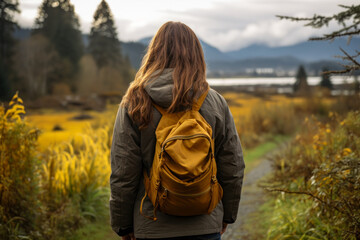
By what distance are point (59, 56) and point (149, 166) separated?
15.9 metres

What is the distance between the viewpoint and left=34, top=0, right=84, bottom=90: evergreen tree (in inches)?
570

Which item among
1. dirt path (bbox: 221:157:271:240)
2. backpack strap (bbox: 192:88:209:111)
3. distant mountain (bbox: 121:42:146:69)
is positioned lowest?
dirt path (bbox: 221:157:271:240)

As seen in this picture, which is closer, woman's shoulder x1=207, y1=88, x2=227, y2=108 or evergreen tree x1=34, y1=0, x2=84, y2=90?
woman's shoulder x1=207, y1=88, x2=227, y2=108

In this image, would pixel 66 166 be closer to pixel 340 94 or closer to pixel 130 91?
pixel 130 91

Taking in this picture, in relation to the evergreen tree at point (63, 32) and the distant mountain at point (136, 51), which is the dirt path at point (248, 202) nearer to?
the distant mountain at point (136, 51)

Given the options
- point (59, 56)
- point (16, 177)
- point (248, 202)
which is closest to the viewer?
point (16, 177)

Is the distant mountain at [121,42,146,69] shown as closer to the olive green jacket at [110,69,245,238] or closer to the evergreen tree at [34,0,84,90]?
the olive green jacket at [110,69,245,238]

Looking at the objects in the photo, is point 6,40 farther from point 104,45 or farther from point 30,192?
point 104,45

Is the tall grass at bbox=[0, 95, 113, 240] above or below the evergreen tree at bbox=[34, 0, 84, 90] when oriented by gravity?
below

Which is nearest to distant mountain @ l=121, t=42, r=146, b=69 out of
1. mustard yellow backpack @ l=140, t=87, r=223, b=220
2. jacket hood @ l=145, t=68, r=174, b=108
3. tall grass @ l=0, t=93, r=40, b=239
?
jacket hood @ l=145, t=68, r=174, b=108

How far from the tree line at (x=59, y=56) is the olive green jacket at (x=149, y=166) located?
24.3 feet

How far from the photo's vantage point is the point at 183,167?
1.52 m

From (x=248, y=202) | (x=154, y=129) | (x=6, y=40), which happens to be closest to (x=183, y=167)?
(x=154, y=129)

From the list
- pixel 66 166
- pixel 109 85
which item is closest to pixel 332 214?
pixel 66 166
